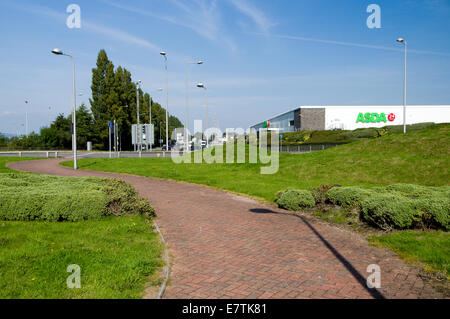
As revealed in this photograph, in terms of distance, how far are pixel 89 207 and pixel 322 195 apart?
6832mm

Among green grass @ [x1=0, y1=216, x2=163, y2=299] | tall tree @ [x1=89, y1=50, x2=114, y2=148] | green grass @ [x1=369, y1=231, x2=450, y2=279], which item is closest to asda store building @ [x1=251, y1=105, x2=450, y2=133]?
tall tree @ [x1=89, y1=50, x2=114, y2=148]

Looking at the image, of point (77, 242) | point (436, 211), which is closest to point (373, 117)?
point (436, 211)

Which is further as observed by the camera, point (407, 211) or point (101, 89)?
point (101, 89)

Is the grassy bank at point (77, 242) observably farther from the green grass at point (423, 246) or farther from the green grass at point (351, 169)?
the green grass at point (351, 169)

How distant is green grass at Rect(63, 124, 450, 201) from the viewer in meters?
14.9

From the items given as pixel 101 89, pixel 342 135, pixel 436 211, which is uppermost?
pixel 101 89

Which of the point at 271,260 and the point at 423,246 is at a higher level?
the point at 423,246

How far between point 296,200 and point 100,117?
60018 millimetres

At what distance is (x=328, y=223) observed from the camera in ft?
28.8

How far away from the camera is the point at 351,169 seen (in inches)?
683

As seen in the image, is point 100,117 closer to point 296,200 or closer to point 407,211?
point 296,200

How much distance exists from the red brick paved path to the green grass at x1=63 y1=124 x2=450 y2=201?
4.12 m

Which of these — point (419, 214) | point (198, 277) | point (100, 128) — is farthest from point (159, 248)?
point (100, 128)

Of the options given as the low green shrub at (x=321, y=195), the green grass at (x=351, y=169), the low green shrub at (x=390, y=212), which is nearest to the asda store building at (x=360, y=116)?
the green grass at (x=351, y=169)
